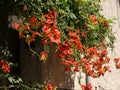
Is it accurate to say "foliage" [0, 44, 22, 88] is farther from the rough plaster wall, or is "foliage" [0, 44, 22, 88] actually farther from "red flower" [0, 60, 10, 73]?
the rough plaster wall

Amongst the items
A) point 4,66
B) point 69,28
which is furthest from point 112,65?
point 4,66

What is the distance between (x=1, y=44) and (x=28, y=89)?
860 millimetres

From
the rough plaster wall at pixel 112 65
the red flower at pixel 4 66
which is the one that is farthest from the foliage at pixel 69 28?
the rough plaster wall at pixel 112 65

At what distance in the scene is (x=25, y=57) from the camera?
7.28m

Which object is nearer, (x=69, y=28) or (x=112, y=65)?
(x=69, y=28)

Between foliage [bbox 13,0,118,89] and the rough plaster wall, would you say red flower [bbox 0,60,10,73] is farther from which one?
the rough plaster wall

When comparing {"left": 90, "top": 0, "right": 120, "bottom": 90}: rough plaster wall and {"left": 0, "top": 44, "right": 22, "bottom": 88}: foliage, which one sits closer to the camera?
{"left": 0, "top": 44, "right": 22, "bottom": 88}: foliage

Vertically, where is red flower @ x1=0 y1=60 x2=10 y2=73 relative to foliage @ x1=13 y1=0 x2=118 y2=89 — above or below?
below

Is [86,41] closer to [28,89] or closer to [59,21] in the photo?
[59,21]

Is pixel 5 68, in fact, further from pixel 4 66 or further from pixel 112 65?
pixel 112 65

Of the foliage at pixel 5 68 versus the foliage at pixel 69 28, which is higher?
the foliage at pixel 69 28

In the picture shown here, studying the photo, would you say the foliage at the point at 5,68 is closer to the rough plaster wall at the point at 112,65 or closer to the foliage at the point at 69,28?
the foliage at the point at 69,28

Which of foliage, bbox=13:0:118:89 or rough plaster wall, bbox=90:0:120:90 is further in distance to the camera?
rough plaster wall, bbox=90:0:120:90

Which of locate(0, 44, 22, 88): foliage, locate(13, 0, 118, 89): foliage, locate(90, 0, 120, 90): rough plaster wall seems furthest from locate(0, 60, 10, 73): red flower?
locate(90, 0, 120, 90): rough plaster wall
